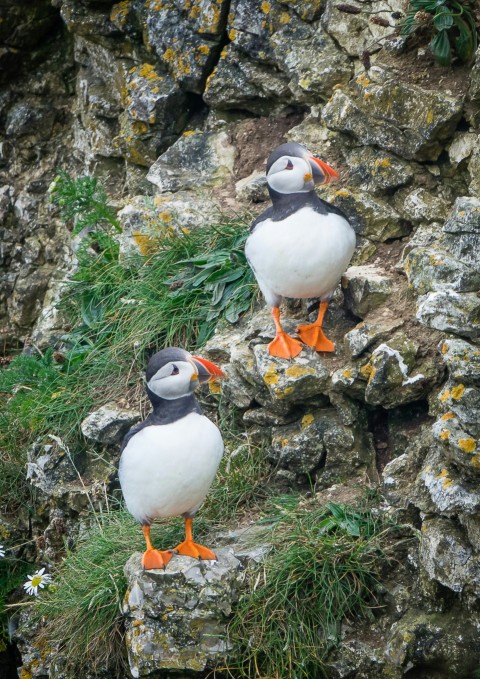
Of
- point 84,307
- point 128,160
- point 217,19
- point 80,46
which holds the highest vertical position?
point 217,19

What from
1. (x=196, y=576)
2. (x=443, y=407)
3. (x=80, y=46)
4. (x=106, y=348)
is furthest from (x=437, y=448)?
(x=80, y=46)

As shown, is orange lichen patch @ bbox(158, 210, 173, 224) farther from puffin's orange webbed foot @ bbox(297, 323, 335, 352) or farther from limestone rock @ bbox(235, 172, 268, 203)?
puffin's orange webbed foot @ bbox(297, 323, 335, 352)

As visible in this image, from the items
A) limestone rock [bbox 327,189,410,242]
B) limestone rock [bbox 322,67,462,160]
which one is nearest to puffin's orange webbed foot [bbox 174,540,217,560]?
limestone rock [bbox 327,189,410,242]

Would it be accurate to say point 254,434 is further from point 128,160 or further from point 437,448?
point 128,160

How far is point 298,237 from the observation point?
17.4 ft

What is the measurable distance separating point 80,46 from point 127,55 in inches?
26.7

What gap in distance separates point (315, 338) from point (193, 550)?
54.9 inches

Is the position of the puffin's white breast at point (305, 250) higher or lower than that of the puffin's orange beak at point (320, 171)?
lower

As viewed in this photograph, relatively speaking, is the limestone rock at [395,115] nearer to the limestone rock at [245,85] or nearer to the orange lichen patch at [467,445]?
the limestone rock at [245,85]

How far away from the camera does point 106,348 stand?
7137mm

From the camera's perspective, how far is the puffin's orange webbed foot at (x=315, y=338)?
564 cm

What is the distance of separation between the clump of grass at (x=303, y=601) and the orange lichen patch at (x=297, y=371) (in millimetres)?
909

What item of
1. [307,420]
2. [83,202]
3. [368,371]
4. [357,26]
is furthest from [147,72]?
[368,371]

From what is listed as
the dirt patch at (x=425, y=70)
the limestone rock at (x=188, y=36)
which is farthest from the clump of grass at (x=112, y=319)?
the dirt patch at (x=425, y=70)
